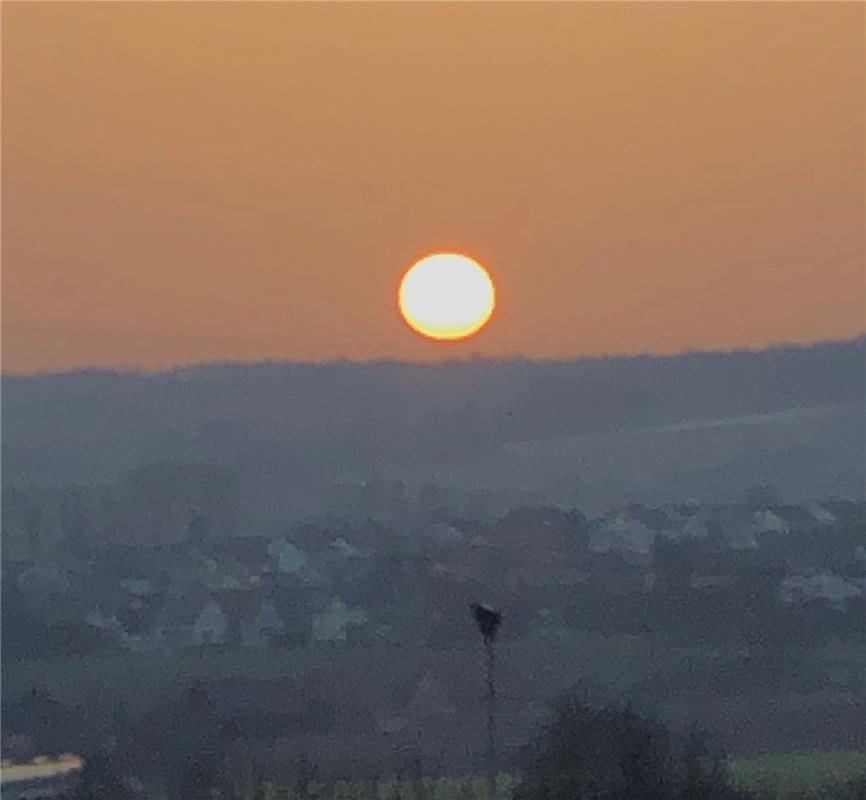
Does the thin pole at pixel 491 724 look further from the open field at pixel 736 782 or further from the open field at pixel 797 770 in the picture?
the open field at pixel 797 770

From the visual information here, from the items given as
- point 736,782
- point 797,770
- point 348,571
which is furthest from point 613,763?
point 348,571

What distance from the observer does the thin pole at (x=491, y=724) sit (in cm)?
543

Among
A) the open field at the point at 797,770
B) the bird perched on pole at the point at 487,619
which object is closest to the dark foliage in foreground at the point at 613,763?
the open field at the point at 797,770

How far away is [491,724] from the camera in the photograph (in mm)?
5602

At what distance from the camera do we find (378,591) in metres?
5.94

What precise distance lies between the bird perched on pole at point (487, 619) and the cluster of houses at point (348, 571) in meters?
0.11

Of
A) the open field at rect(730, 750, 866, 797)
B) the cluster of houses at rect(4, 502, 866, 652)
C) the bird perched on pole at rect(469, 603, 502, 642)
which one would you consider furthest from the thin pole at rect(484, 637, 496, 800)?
the open field at rect(730, 750, 866, 797)

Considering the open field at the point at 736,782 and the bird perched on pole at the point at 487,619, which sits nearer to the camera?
the open field at the point at 736,782

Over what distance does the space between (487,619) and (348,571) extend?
1.88 ft

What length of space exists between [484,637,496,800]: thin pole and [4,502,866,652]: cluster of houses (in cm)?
28

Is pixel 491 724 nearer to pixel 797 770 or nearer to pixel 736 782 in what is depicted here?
pixel 736 782

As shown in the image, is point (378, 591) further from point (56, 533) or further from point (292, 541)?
point (56, 533)

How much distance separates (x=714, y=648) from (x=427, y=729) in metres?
1.16

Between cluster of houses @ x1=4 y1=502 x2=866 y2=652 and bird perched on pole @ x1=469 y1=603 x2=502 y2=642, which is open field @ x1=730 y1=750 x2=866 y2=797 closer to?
cluster of houses @ x1=4 y1=502 x2=866 y2=652
